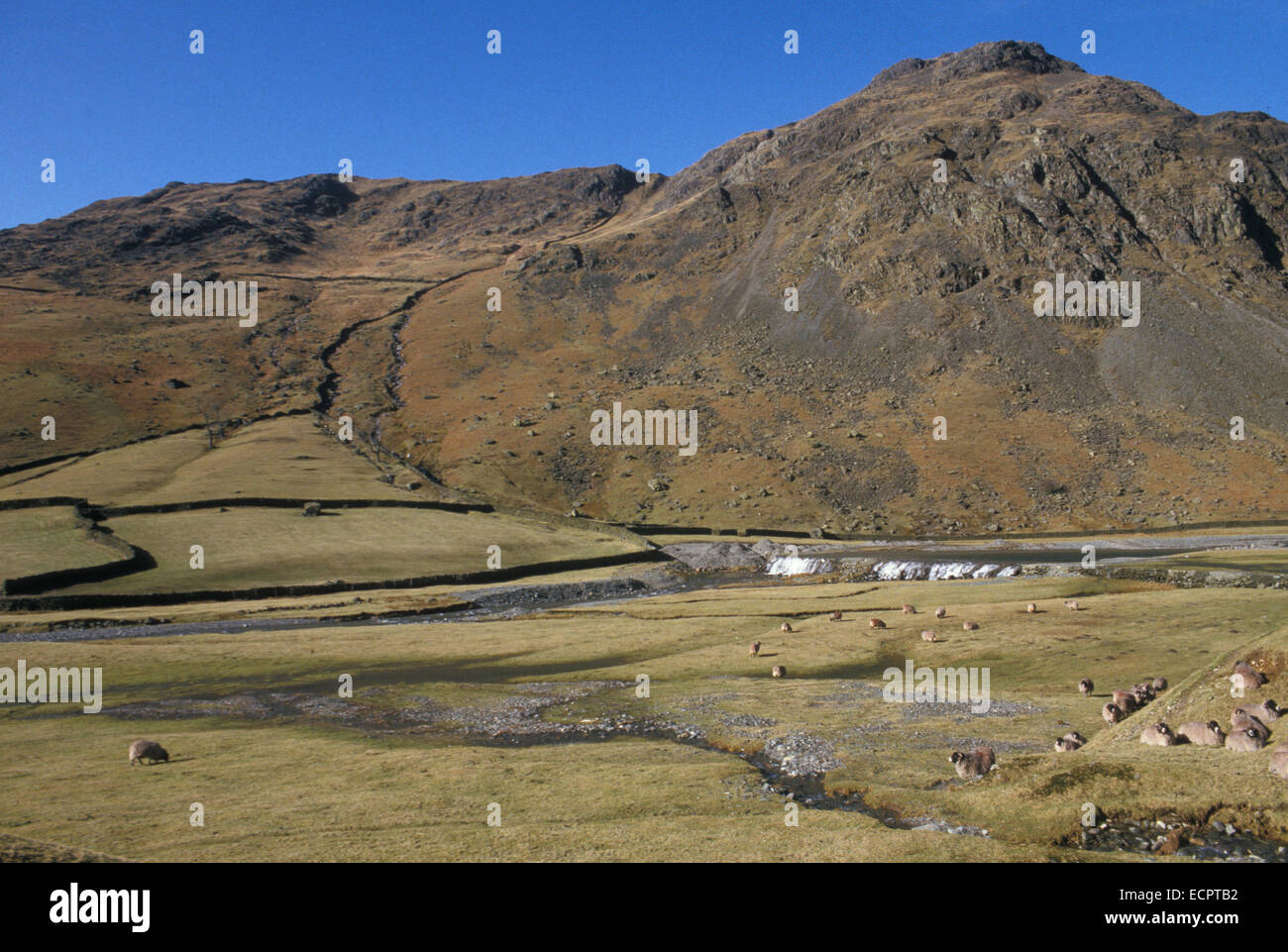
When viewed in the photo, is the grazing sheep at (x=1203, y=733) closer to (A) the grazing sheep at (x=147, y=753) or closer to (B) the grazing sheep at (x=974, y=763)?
(B) the grazing sheep at (x=974, y=763)

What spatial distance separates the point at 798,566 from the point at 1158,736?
239ft

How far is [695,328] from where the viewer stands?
19975 cm

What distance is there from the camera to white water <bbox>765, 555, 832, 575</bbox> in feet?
307

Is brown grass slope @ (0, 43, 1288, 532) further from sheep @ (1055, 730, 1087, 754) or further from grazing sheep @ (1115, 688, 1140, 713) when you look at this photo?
sheep @ (1055, 730, 1087, 754)

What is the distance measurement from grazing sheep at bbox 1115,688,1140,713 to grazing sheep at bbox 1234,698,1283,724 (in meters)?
7.56

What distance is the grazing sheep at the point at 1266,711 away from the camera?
20.9m

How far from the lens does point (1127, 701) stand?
2919 centimetres

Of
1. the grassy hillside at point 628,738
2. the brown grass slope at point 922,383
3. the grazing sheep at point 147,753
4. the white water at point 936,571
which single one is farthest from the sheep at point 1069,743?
the brown grass slope at point 922,383

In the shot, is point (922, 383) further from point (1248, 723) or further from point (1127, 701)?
point (1248, 723)

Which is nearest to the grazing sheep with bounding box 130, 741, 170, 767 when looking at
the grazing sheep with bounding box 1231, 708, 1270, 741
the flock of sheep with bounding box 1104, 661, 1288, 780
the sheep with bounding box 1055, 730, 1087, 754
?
the sheep with bounding box 1055, 730, 1087, 754

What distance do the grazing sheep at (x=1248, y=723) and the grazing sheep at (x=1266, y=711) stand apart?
5.4 inches

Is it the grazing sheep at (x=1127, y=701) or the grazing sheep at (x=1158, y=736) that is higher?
the grazing sheep at (x=1158, y=736)
